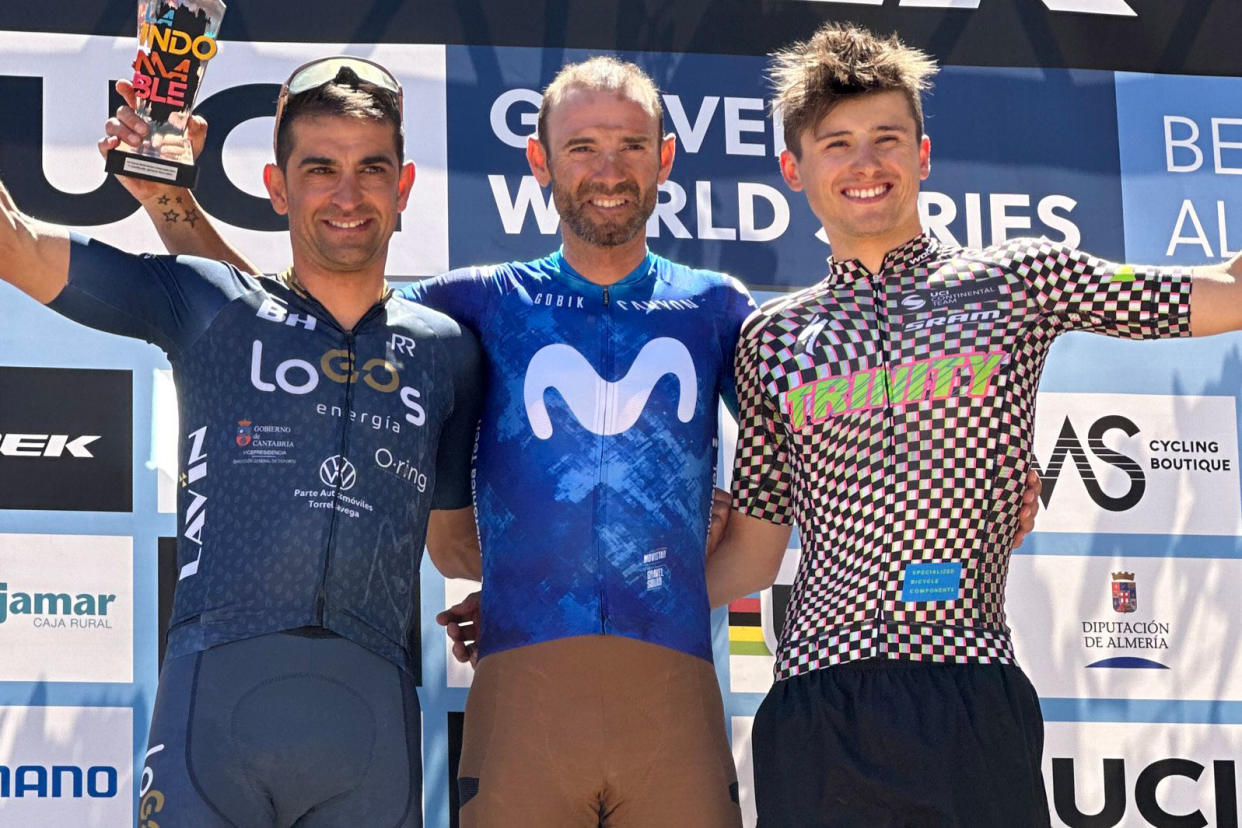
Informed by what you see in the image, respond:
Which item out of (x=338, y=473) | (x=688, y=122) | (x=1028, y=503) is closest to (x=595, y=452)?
(x=338, y=473)

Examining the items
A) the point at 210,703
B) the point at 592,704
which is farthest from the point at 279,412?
the point at 592,704

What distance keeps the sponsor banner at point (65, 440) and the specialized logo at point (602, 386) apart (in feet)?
4.34

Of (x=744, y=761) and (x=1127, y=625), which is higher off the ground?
(x=1127, y=625)

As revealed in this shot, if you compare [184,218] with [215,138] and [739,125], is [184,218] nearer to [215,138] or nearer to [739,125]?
[215,138]

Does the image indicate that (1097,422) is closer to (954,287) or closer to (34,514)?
(954,287)

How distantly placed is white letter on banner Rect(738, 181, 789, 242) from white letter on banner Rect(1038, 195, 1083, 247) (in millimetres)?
697

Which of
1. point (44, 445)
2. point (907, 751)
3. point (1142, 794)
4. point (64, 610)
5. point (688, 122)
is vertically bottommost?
point (1142, 794)

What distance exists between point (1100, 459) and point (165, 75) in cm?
253

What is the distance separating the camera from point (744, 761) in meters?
4.10

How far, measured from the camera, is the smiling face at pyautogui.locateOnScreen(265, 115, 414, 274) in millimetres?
2996

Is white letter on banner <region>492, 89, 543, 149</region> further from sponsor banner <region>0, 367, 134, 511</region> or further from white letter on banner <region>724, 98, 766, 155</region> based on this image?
sponsor banner <region>0, 367, 134, 511</region>

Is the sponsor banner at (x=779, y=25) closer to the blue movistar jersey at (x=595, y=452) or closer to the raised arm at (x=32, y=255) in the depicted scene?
the blue movistar jersey at (x=595, y=452)

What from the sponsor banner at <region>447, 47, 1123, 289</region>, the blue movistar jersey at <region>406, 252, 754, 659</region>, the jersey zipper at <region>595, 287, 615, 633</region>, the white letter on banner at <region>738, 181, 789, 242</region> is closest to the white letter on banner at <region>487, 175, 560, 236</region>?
the sponsor banner at <region>447, 47, 1123, 289</region>

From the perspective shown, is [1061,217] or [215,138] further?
[1061,217]
